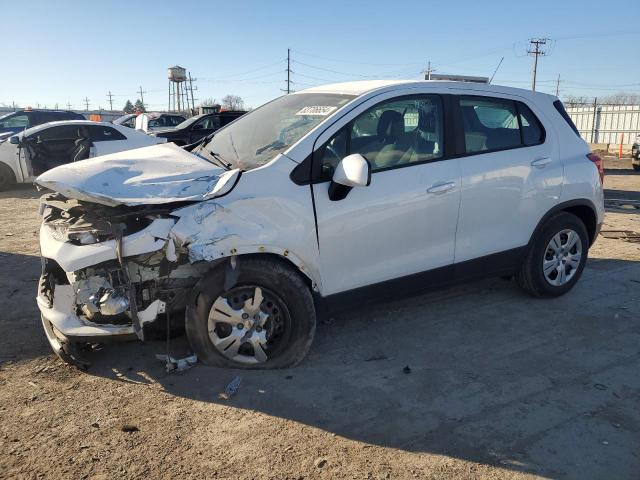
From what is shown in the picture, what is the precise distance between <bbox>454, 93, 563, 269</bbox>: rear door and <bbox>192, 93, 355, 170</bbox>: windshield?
1120 millimetres

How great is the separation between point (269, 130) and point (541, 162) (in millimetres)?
2362

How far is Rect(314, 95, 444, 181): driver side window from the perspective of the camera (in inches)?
142

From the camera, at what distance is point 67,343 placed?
3.37 m

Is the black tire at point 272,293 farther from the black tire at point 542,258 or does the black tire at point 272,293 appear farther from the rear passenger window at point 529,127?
the rear passenger window at point 529,127

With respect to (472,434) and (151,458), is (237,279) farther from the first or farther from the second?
(472,434)

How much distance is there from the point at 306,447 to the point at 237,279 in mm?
1098

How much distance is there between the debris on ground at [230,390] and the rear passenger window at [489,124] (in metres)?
2.47

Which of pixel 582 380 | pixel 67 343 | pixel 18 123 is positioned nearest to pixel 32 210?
pixel 18 123

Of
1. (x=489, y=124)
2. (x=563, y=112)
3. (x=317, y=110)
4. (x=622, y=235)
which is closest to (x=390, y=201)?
(x=317, y=110)

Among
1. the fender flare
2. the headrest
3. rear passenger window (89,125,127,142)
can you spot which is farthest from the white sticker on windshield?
rear passenger window (89,125,127,142)

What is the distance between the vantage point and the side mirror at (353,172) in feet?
10.6

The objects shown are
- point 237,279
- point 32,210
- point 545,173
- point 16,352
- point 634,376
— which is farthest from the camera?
point 32,210

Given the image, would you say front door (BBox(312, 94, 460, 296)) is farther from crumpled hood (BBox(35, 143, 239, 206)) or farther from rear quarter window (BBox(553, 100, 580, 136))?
rear quarter window (BBox(553, 100, 580, 136))

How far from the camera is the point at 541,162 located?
176 inches
